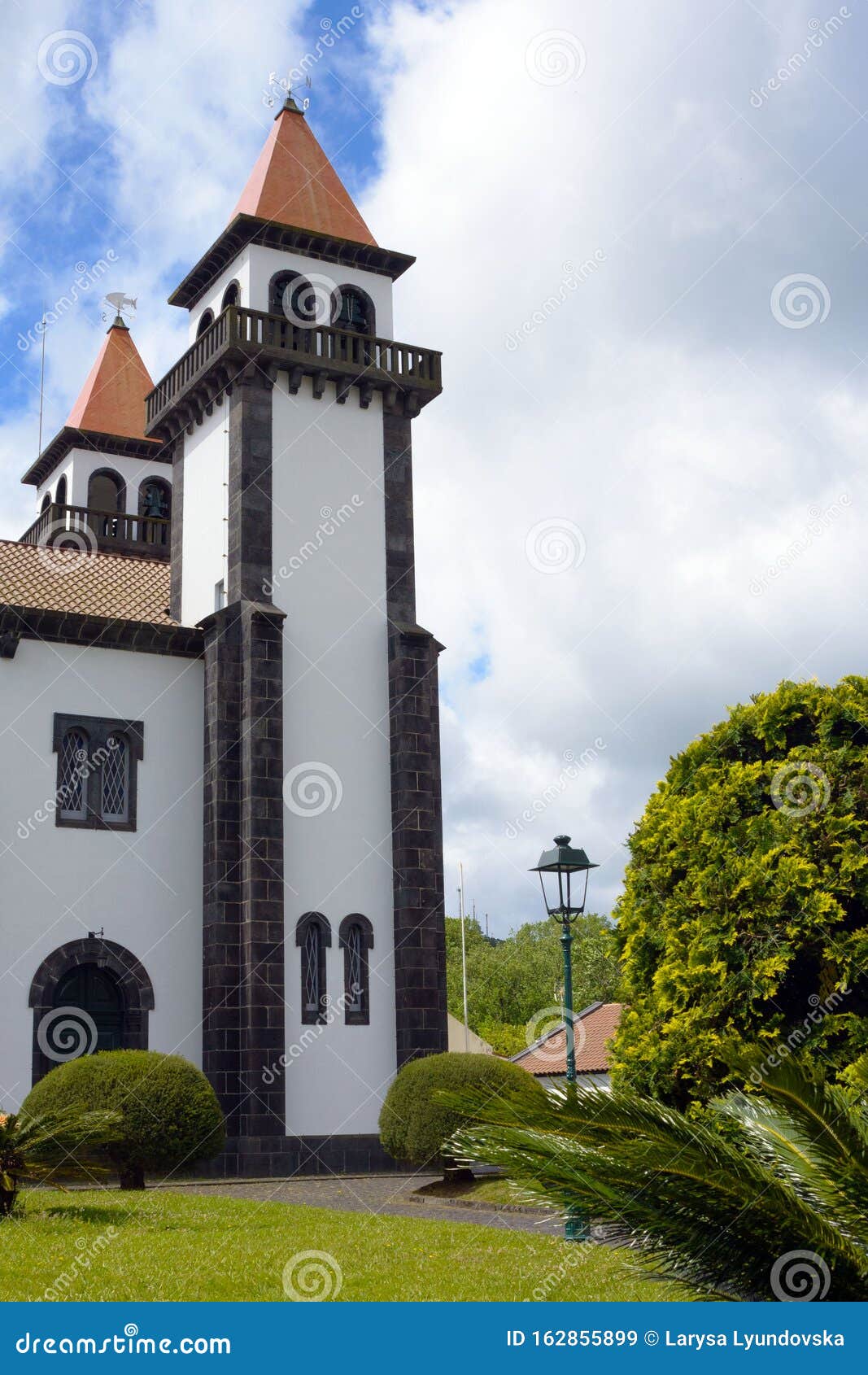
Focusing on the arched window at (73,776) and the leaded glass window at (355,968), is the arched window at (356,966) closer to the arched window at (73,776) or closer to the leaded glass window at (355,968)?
the leaded glass window at (355,968)

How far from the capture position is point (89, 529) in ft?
106

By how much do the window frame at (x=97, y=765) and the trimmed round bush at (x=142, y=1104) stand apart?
6.95m

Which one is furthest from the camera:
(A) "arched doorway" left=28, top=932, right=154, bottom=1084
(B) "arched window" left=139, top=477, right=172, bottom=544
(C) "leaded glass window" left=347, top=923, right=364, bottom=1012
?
(B) "arched window" left=139, top=477, right=172, bottom=544

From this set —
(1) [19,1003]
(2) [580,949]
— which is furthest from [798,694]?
(2) [580,949]

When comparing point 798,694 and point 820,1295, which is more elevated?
point 798,694

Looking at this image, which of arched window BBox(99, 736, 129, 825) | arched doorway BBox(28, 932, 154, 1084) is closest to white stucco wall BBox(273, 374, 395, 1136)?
arched doorway BBox(28, 932, 154, 1084)

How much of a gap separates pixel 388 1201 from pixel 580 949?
52.2 meters

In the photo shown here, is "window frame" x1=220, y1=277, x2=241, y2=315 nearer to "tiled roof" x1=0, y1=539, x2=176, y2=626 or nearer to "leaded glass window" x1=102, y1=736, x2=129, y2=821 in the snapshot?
"tiled roof" x1=0, y1=539, x2=176, y2=626

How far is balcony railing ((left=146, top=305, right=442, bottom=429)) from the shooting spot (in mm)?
24781

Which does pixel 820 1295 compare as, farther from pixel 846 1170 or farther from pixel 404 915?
pixel 404 915

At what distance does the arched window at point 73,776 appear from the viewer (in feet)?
74.1

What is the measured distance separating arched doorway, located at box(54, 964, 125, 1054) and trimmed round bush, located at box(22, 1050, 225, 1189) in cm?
601

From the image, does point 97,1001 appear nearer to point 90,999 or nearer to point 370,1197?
point 90,999

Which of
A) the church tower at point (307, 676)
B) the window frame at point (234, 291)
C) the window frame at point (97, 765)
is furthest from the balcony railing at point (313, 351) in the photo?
the window frame at point (97, 765)
